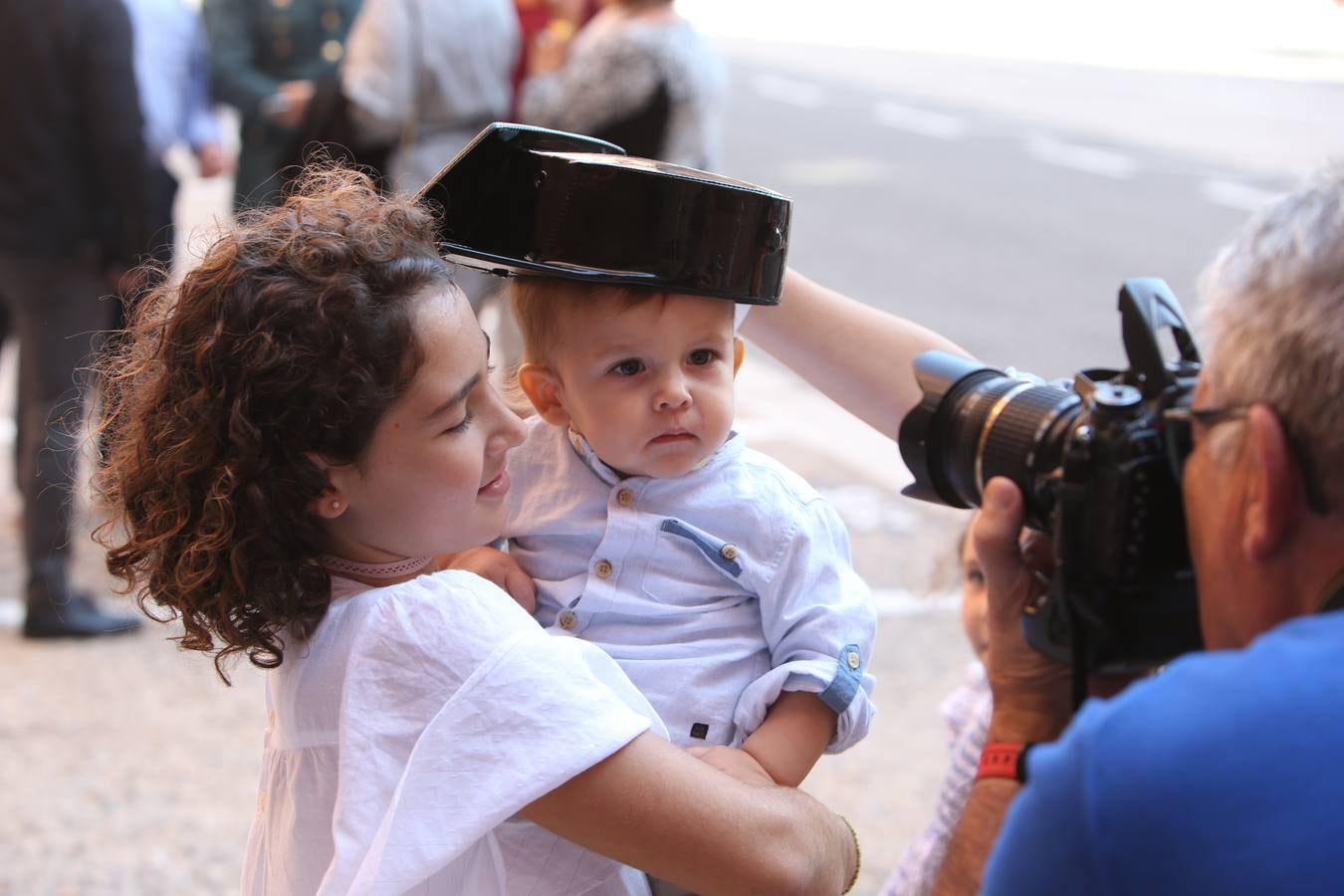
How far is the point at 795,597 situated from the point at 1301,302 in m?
0.69

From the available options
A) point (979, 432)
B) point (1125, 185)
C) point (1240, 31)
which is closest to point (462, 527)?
point (979, 432)

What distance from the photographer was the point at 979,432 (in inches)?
64.7

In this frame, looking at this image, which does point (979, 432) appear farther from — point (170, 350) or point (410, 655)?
point (170, 350)

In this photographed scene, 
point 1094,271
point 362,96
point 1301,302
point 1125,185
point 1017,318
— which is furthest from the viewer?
point 1125,185

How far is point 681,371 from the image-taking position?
174 cm

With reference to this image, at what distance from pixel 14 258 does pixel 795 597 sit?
317 centimetres

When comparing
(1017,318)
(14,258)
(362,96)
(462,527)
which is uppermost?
(462,527)

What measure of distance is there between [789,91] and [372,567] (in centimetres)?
1284

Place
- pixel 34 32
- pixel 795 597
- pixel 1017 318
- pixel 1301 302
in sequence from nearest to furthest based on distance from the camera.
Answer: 1. pixel 1301 302
2. pixel 795 597
3. pixel 34 32
4. pixel 1017 318

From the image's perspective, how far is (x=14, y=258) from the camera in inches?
163

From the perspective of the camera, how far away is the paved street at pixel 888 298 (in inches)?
139

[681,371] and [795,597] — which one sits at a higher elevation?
[681,371]

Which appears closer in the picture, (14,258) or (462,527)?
(462,527)

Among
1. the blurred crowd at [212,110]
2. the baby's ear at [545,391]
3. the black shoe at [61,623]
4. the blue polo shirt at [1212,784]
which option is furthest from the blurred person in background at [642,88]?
the blue polo shirt at [1212,784]
